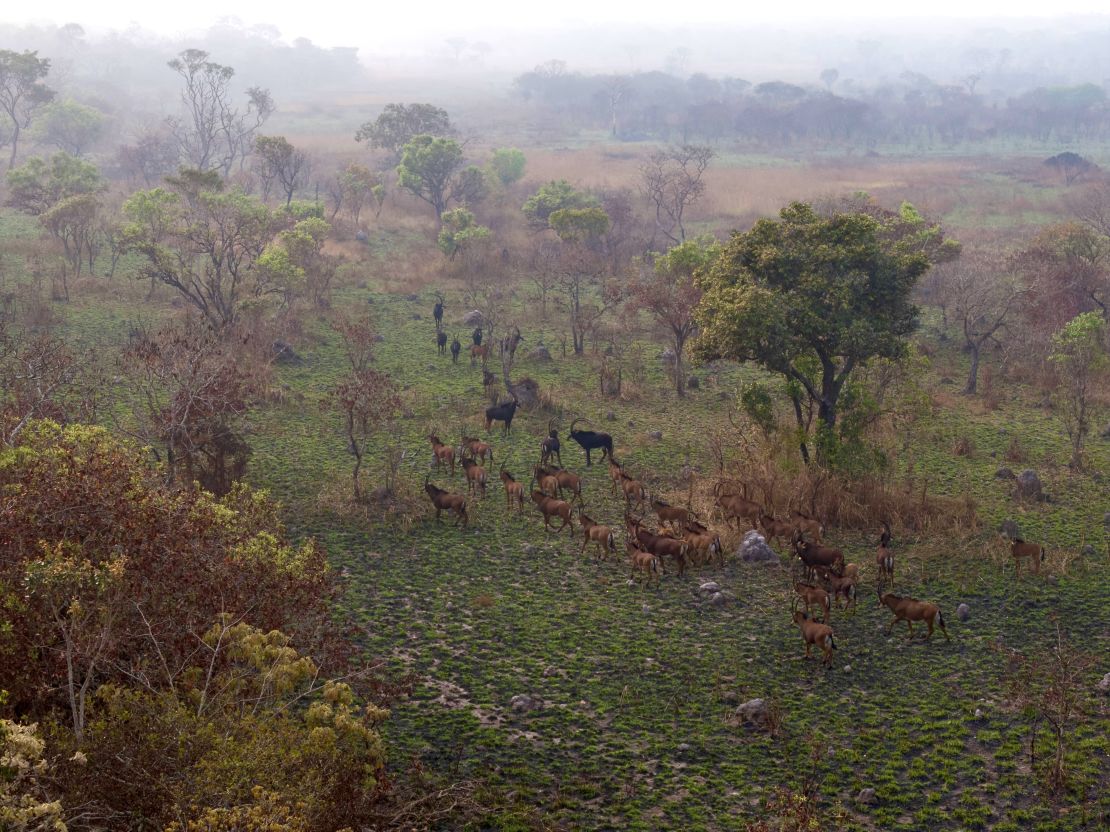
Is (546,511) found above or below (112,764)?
below

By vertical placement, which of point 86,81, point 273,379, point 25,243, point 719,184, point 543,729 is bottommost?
point 543,729

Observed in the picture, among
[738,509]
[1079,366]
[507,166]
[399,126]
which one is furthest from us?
[399,126]

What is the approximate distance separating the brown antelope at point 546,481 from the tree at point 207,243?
14290 mm

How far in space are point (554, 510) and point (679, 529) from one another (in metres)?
2.93

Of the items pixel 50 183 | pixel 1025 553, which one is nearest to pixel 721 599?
pixel 1025 553

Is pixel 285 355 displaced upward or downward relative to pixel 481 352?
downward

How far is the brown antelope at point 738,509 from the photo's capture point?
2070 centimetres

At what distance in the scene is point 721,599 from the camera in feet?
57.9

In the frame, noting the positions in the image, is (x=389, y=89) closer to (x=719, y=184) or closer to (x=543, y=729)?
(x=719, y=184)

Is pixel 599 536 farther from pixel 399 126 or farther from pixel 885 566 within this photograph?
pixel 399 126

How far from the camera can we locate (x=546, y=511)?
21219 mm

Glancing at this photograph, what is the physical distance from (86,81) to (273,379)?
115m

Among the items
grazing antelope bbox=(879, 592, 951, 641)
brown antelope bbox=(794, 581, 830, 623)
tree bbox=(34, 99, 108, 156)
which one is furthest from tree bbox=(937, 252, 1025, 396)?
tree bbox=(34, 99, 108, 156)

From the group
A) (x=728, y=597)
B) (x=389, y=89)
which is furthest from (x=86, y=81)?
(x=728, y=597)
